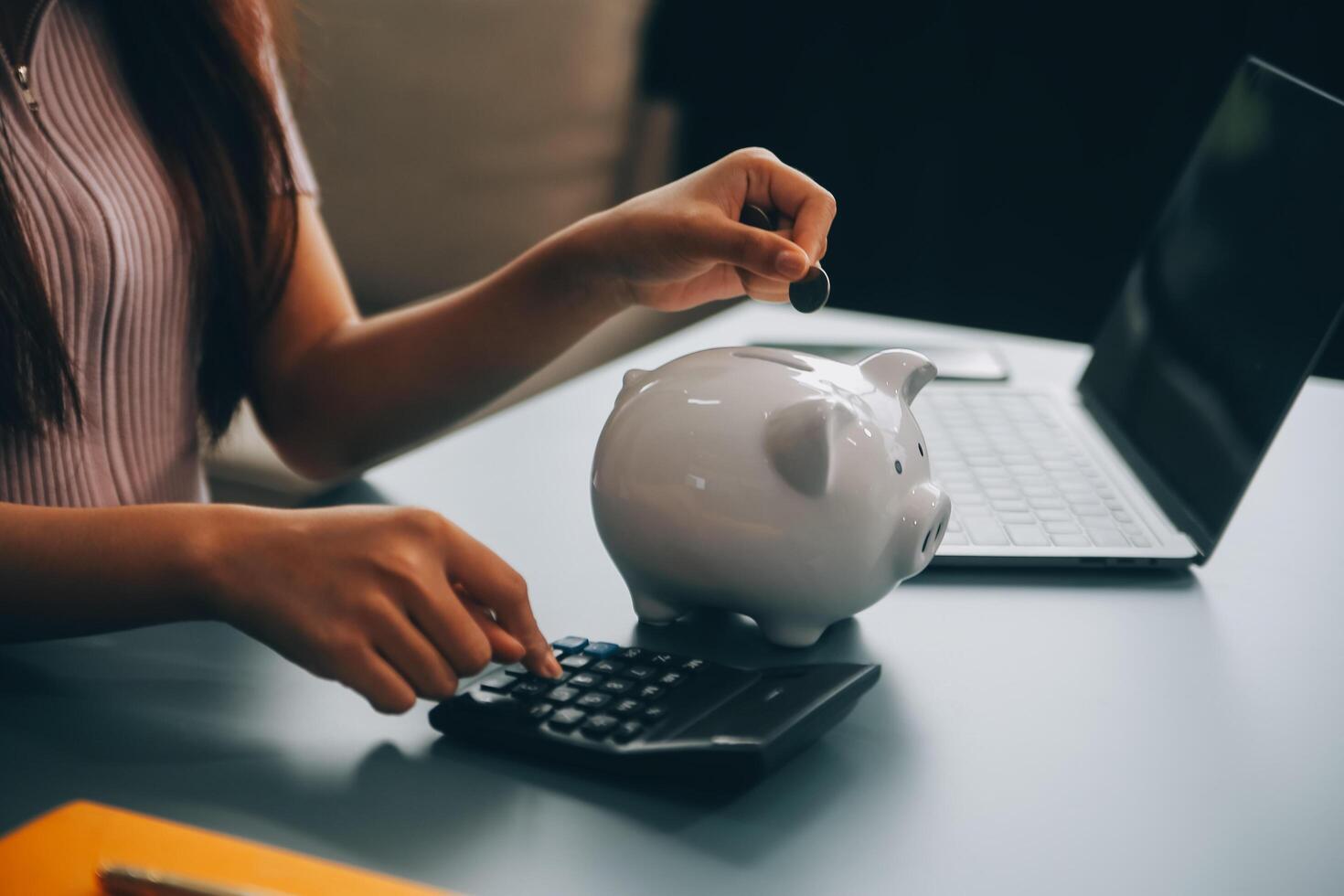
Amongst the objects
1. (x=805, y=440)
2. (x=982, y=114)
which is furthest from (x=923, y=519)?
(x=982, y=114)

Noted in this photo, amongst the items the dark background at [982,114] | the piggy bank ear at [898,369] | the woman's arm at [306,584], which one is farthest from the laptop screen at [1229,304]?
the dark background at [982,114]

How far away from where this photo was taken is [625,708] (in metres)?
0.49

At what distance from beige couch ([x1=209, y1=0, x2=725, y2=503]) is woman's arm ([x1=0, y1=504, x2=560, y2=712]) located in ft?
5.12

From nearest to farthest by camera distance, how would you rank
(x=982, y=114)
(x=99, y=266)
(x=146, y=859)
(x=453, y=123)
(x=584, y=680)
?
1. (x=146, y=859)
2. (x=584, y=680)
3. (x=99, y=266)
4. (x=982, y=114)
5. (x=453, y=123)

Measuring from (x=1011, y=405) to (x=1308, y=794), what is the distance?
1.60 ft

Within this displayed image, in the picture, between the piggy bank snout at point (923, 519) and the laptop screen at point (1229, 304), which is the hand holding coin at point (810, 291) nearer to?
the piggy bank snout at point (923, 519)

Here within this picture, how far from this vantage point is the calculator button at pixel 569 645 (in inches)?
21.2

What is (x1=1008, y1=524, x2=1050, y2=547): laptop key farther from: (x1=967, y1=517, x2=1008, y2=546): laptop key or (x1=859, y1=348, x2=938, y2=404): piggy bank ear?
(x1=859, y1=348, x2=938, y2=404): piggy bank ear

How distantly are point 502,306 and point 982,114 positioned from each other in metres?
1.54

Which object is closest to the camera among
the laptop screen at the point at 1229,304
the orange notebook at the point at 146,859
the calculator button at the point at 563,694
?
the orange notebook at the point at 146,859

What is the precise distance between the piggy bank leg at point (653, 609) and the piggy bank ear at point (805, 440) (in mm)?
103

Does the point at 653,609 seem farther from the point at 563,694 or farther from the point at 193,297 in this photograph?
the point at 193,297

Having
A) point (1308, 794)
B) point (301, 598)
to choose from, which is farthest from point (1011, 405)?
point (301, 598)

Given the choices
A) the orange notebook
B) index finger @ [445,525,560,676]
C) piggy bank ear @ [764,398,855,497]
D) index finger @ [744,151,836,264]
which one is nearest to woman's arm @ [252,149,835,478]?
index finger @ [744,151,836,264]
